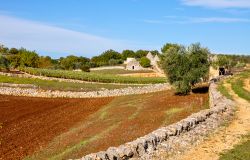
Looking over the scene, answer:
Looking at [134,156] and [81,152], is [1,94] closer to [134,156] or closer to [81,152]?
[81,152]

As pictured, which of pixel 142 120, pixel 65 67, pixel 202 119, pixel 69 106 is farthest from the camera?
pixel 65 67

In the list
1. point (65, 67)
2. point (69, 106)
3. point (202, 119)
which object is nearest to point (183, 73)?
point (69, 106)

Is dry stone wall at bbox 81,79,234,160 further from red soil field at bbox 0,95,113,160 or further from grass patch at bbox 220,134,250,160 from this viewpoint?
red soil field at bbox 0,95,113,160

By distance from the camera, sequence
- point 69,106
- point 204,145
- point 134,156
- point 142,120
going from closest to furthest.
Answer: point 134,156
point 204,145
point 142,120
point 69,106

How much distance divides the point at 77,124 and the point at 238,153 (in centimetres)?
2675

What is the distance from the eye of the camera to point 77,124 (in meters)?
46.0

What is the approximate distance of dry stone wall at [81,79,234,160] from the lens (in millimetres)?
18902

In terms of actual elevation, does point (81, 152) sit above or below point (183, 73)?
below

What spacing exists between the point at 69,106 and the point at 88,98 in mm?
14180

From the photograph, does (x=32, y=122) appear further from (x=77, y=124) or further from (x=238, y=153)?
(x=238, y=153)

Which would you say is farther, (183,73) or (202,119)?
(183,73)

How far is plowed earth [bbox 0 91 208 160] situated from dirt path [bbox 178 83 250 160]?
301 inches

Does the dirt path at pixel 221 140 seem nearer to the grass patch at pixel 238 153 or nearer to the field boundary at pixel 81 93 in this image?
the grass patch at pixel 238 153

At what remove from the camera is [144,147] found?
20734 millimetres
